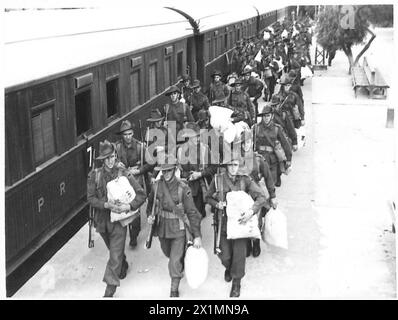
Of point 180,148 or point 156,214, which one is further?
point 180,148

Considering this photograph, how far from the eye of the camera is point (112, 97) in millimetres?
8758

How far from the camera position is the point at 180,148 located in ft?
23.8

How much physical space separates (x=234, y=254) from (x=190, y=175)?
163 centimetres

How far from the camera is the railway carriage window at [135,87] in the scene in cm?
958

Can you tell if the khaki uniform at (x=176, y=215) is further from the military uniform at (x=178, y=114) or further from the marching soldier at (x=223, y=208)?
the military uniform at (x=178, y=114)

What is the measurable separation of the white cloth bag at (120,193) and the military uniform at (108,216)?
8 centimetres

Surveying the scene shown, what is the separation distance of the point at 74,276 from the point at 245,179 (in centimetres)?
236

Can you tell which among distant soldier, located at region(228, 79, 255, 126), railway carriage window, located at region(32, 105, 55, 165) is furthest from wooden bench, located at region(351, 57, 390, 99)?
railway carriage window, located at region(32, 105, 55, 165)

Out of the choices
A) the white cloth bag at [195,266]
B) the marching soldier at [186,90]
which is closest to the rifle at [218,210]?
the white cloth bag at [195,266]

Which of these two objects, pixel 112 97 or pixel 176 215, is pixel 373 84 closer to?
pixel 112 97

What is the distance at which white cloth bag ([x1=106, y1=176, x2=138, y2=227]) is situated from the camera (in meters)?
5.61
